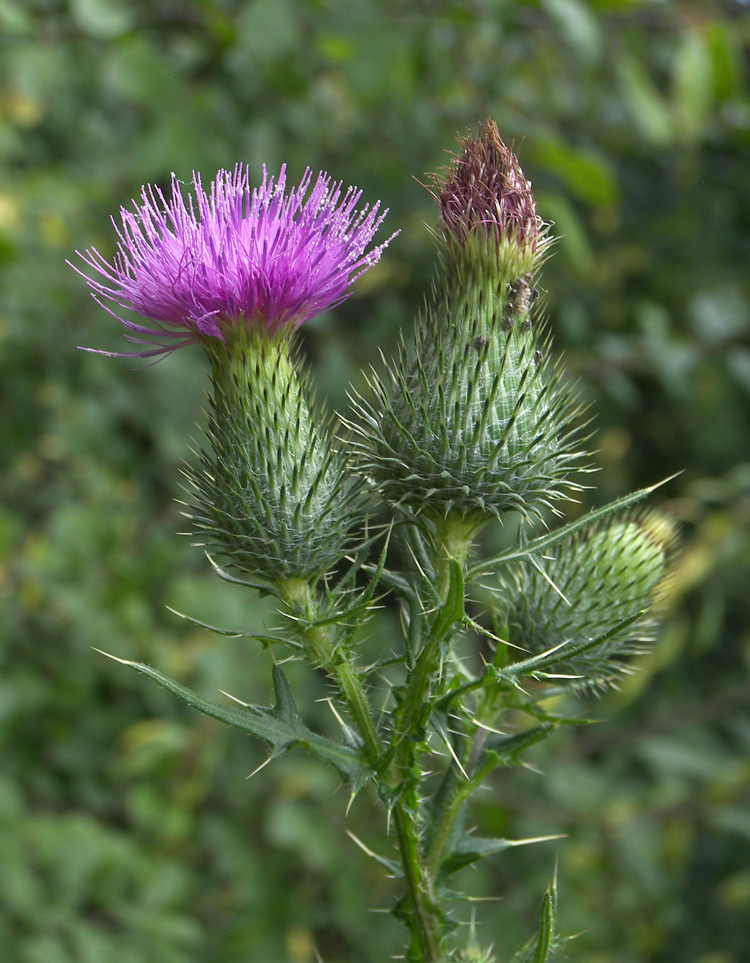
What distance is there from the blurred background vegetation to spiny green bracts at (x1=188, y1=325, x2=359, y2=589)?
192 cm

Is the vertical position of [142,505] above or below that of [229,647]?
above

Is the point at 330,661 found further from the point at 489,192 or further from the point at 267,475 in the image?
the point at 489,192

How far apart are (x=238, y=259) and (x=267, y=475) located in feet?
1.39

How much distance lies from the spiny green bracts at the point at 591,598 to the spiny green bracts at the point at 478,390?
23 cm

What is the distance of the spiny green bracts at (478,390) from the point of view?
1.81 metres

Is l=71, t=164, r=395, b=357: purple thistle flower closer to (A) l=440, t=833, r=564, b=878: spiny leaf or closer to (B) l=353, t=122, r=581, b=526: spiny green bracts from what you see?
(B) l=353, t=122, r=581, b=526: spiny green bracts

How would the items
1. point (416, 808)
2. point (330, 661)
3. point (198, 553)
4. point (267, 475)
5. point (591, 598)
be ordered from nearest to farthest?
point (416, 808) → point (330, 661) → point (267, 475) → point (591, 598) → point (198, 553)

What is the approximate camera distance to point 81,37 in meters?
3.73

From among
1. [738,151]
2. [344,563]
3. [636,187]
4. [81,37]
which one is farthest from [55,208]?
[738,151]

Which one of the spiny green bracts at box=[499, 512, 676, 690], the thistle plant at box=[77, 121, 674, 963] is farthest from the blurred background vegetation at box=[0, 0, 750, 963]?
the thistle plant at box=[77, 121, 674, 963]

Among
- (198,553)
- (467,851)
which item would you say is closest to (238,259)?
(467,851)

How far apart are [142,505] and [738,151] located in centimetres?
363

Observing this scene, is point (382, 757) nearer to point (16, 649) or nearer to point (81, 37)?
point (16, 649)

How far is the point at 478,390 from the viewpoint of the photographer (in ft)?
6.03
